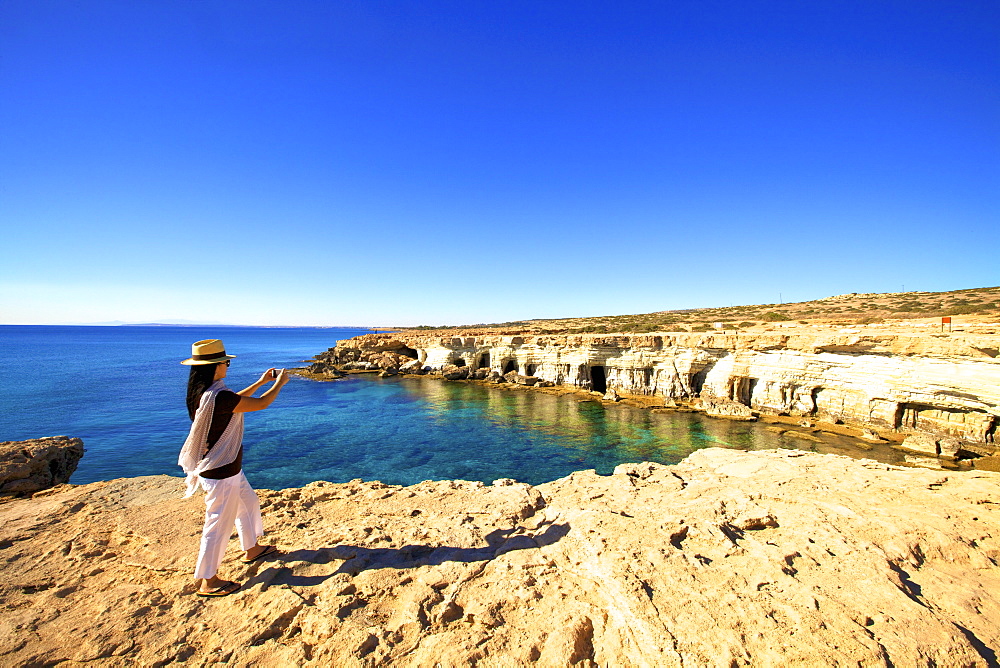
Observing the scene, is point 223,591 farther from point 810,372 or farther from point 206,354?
point 810,372

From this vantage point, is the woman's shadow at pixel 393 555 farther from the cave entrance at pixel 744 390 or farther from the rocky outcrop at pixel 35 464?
the cave entrance at pixel 744 390

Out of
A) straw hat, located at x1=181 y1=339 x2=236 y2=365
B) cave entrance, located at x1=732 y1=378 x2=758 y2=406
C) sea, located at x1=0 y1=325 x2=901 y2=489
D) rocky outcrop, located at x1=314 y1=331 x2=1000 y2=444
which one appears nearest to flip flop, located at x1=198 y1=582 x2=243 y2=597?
straw hat, located at x1=181 y1=339 x2=236 y2=365

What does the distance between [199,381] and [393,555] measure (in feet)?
8.06

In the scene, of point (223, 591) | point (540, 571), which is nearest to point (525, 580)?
point (540, 571)

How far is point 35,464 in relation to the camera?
7.57 meters

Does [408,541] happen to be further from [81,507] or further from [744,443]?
[744,443]

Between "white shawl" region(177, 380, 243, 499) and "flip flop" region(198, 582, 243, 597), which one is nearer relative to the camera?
"flip flop" region(198, 582, 243, 597)

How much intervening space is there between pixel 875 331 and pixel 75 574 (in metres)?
22.5

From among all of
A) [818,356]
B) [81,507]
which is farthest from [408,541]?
[818,356]

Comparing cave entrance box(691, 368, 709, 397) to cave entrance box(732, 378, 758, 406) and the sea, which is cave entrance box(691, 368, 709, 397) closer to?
cave entrance box(732, 378, 758, 406)

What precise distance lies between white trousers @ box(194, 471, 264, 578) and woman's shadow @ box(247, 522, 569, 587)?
0.38 meters

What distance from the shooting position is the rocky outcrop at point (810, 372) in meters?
12.8

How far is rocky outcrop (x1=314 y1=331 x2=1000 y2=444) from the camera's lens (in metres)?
12.8

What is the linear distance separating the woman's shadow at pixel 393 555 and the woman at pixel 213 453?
Answer: 42cm
